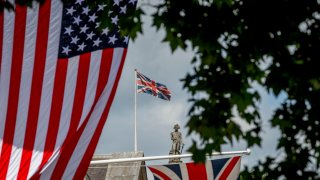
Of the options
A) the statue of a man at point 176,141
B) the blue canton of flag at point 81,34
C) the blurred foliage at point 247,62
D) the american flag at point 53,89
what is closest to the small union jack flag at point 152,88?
the statue of a man at point 176,141

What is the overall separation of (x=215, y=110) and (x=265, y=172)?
1.58 metres

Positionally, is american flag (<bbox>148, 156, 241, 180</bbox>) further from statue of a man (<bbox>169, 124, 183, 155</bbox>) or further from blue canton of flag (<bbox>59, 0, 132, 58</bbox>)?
statue of a man (<bbox>169, 124, 183, 155</bbox>)

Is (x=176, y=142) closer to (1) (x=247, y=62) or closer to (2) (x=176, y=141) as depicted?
(2) (x=176, y=141)

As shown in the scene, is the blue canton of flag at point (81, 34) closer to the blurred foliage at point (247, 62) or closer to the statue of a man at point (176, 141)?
the blurred foliage at point (247, 62)

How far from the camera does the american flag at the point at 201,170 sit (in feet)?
66.6

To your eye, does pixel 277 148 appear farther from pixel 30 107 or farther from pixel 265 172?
pixel 30 107

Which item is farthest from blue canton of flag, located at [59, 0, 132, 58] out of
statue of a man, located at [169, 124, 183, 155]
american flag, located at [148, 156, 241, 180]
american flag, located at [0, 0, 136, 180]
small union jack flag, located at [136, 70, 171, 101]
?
statue of a man, located at [169, 124, 183, 155]

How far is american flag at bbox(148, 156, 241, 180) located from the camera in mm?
20312

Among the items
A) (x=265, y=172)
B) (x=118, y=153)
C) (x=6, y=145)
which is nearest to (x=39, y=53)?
(x=6, y=145)

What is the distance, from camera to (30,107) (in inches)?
577

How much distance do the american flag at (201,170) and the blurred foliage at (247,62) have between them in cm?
1058

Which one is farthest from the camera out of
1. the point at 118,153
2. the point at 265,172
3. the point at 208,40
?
the point at 118,153

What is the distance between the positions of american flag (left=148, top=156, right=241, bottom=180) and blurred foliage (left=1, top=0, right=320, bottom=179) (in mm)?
10576

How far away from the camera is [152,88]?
33.6 metres
